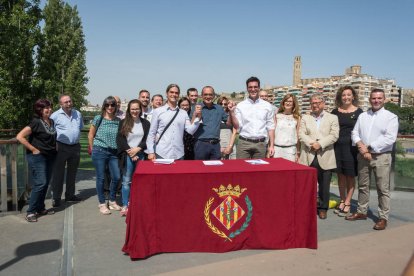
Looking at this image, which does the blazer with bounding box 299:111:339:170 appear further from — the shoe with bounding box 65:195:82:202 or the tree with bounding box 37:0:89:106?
the tree with bounding box 37:0:89:106

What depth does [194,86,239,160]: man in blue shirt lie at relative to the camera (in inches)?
185

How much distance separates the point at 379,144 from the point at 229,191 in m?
2.26

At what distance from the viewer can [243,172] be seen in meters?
3.42

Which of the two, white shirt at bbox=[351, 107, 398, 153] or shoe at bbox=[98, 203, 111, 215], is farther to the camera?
shoe at bbox=[98, 203, 111, 215]

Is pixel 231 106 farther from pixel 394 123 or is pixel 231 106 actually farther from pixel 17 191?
pixel 17 191

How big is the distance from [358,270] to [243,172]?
1.41 m

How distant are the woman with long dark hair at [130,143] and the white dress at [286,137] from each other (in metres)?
2.02

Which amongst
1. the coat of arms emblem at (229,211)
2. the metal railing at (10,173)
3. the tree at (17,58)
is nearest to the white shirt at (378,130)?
the coat of arms emblem at (229,211)

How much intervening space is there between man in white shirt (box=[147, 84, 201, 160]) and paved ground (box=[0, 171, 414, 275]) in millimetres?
1137

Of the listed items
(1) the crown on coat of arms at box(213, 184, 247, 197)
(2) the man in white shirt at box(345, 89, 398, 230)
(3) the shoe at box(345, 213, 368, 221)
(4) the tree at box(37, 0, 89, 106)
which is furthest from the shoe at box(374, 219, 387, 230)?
(4) the tree at box(37, 0, 89, 106)

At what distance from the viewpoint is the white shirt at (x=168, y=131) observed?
4449mm

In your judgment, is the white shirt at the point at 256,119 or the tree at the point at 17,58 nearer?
the white shirt at the point at 256,119

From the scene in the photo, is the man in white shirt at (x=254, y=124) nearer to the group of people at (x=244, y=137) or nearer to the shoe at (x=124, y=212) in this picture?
the group of people at (x=244, y=137)

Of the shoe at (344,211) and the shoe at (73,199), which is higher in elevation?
the shoe at (344,211)
